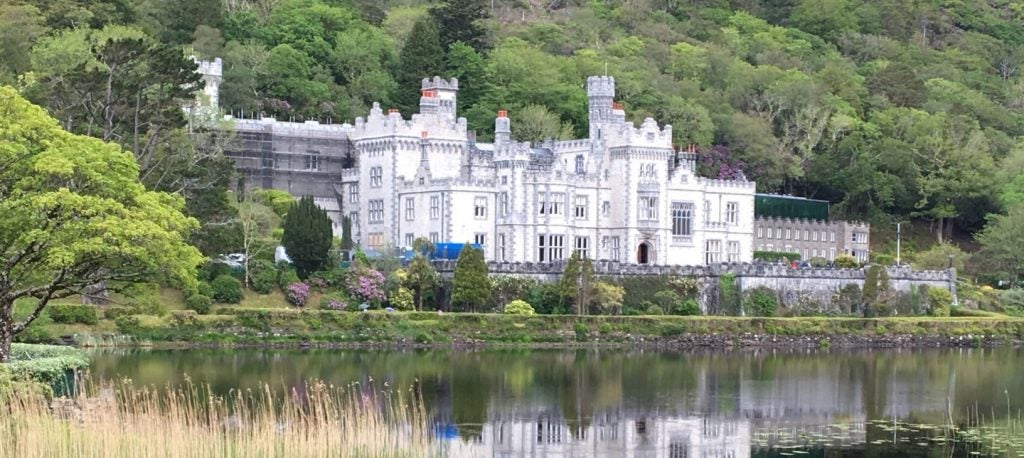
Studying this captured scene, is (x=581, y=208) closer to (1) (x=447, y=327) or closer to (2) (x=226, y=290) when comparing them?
(1) (x=447, y=327)

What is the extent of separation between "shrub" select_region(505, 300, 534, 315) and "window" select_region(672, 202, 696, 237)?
50.9 feet

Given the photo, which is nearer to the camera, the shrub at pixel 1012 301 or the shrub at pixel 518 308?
the shrub at pixel 518 308

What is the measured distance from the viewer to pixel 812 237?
102 meters

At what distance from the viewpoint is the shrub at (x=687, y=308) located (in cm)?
8094

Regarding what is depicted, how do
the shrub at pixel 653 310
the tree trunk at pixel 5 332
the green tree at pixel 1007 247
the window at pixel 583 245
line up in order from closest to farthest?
1. the tree trunk at pixel 5 332
2. the shrub at pixel 653 310
3. the window at pixel 583 245
4. the green tree at pixel 1007 247

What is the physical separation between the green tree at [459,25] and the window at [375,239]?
22.8 m

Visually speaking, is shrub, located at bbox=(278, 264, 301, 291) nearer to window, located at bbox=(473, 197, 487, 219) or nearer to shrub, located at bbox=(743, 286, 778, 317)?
window, located at bbox=(473, 197, 487, 219)

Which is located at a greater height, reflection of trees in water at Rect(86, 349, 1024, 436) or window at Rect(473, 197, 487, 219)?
window at Rect(473, 197, 487, 219)

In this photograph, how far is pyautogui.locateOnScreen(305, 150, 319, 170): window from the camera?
91.1m

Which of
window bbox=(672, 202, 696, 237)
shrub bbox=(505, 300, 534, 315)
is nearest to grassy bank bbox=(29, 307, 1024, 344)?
shrub bbox=(505, 300, 534, 315)

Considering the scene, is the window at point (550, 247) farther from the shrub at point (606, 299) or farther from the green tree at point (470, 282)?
the green tree at point (470, 282)

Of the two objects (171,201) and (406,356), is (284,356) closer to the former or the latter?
(406,356)

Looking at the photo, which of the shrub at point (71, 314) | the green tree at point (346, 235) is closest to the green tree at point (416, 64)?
the green tree at point (346, 235)

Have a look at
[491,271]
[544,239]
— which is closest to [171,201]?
[491,271]
